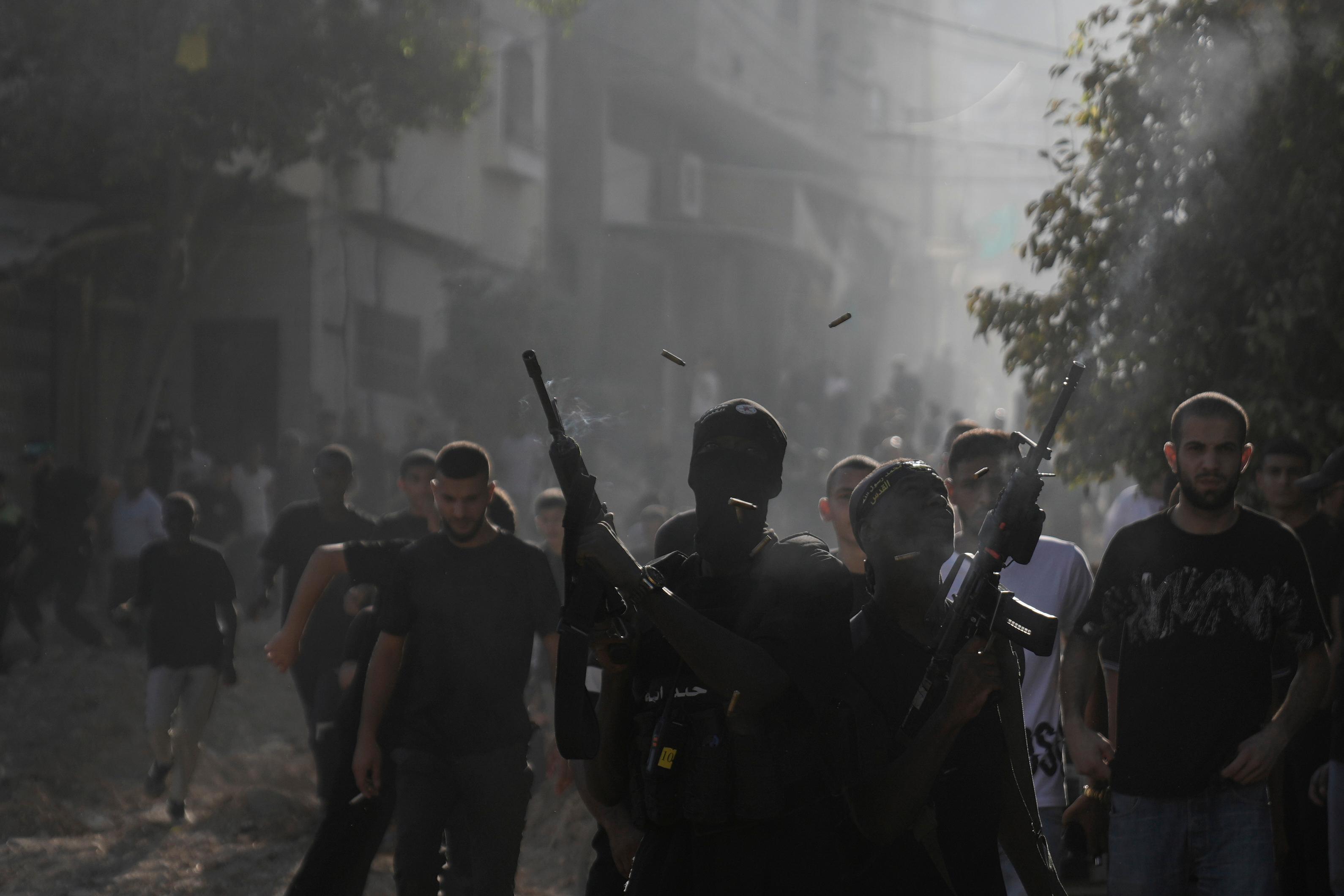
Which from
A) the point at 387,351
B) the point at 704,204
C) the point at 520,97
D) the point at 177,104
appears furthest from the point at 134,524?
the point at 704,204

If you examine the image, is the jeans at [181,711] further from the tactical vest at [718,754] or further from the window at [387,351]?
the window at [387,351]

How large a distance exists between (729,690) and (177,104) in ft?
39.6

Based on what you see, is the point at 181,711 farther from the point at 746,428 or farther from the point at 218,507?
the point at 746,428

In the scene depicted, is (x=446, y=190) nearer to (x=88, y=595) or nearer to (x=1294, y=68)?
(x=88, y=595)

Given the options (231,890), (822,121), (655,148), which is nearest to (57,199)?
(231,890)

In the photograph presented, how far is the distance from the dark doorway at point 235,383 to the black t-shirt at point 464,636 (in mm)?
13986

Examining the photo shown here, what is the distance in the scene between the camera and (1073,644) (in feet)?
15.6

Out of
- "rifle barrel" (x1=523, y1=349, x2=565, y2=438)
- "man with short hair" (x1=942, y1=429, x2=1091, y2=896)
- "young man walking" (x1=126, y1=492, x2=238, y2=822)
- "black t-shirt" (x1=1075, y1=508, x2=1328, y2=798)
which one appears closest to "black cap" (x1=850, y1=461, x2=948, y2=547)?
"rifle barrel" (x1=523, y1=349, x2=565, y2=438)

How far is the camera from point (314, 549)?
8117mm

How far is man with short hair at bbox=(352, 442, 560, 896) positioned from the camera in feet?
17.7

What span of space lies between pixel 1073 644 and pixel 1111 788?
0.42 meters

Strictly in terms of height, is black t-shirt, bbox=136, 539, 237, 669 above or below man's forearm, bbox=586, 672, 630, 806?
below

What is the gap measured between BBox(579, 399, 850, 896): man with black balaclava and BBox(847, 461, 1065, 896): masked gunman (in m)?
0.12

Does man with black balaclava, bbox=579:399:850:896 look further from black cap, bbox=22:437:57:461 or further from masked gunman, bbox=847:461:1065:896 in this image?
black cap, bbox=22:437:57:461
